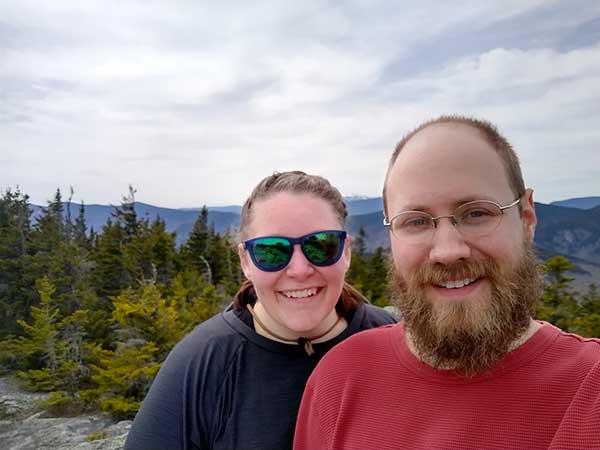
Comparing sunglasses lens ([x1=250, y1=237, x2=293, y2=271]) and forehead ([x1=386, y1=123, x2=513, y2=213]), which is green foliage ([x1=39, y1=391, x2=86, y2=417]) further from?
forehead ([x1=386, y1=123, x2=513, y2=213])

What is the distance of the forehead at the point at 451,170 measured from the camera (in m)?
1.83

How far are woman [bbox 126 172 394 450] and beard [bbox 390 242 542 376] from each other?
34.5 inches

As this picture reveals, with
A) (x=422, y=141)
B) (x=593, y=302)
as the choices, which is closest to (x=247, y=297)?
(x=422, y=141)

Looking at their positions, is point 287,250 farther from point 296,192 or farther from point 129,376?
point 129,376

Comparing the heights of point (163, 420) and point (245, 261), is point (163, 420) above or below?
below

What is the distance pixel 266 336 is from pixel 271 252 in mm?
521

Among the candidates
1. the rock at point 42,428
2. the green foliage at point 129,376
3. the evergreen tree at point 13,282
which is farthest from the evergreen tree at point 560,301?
the evergreen tree at point 13,282

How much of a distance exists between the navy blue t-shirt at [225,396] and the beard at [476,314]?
929mm

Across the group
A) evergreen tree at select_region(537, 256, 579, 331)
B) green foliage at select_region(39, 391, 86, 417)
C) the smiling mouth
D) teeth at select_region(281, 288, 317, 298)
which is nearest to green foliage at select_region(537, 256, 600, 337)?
evergreen tree at select_region(537, 256, 579, 331)

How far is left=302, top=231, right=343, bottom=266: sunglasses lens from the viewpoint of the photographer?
9.03ft

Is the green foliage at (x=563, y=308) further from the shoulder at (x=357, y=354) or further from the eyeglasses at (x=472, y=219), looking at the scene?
the eyeglasses at (x=472, y=219)

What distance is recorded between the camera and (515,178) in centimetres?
194

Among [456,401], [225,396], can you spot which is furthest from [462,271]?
[225,396]

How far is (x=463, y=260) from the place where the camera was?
1801 mm
